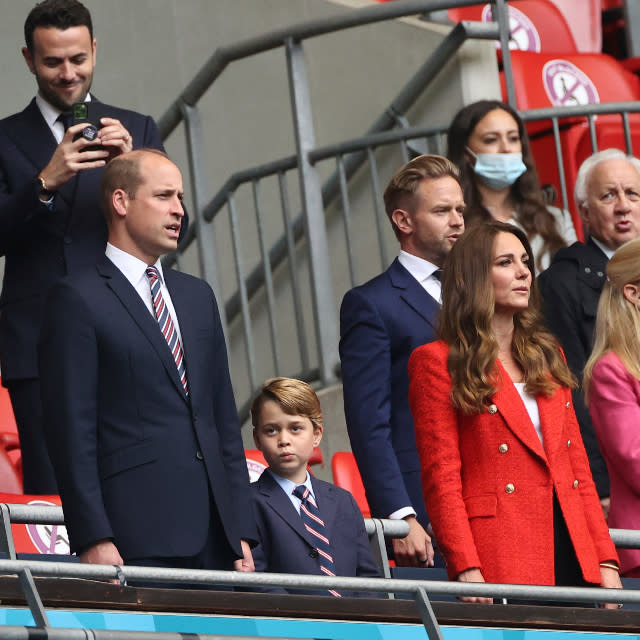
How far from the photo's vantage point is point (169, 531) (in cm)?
338

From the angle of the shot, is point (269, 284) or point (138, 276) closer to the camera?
point (138, 276)

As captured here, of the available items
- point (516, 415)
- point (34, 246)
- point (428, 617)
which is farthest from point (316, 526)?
point (428, 617)

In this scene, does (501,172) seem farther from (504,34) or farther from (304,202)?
(304,202)

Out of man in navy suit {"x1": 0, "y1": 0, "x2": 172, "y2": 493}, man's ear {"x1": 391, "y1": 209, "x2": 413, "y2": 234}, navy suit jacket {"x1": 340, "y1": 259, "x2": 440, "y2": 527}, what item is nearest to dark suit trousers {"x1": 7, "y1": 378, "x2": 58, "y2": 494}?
man in navy suit {"x1": 0, "y1": 0, "x2": 172, "y2": 493}

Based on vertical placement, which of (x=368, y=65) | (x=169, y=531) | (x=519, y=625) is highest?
(x=368, y=65)

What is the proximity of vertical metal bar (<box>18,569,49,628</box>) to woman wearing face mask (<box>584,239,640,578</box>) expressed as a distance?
1864 millimetres

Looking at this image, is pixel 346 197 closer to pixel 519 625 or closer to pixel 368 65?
pixel 368 65

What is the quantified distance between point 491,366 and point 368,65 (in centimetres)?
410

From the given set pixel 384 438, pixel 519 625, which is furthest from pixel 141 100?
pixel 519 625

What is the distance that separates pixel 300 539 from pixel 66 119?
4.54ft

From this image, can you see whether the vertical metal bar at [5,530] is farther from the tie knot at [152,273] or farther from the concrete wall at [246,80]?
the concrete wall at [246,80]

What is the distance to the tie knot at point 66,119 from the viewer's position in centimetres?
440

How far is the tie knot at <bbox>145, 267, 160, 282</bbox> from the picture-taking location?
3.62 meters

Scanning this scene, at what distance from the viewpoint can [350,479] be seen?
5.23 meters
